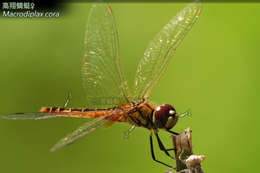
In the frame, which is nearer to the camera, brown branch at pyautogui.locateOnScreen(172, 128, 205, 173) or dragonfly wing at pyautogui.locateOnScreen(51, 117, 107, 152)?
brown branch at pyautogui.locateOnScreen(172, 128, 205, 173)

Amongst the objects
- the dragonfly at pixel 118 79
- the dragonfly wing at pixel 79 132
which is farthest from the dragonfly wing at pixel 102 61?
the dragonfly wing at pixel 79 132

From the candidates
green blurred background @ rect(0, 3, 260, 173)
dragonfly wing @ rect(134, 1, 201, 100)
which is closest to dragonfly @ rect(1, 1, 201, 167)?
dragonfly wing @ rect(134, 1, 201, 100)

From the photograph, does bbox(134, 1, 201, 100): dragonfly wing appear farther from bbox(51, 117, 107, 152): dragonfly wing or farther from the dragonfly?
bbox(51, 117, 107, 152): dragonfly wing

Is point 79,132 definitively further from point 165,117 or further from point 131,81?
point 131,81

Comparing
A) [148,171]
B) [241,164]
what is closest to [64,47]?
[148,171]

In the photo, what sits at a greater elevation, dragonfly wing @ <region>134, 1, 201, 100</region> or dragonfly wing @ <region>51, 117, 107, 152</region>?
dragonfly wing @ <region>134, 1, 201, 100</region>

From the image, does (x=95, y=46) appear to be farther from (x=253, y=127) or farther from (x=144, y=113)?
(x=253, y=127)

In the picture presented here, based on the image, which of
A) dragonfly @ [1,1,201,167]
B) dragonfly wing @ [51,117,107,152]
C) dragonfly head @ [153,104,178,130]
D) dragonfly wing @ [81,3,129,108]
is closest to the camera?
dragonfly wing @ [51,117,107,152]

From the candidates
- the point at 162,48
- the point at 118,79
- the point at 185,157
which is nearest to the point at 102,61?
the point at 118,79
